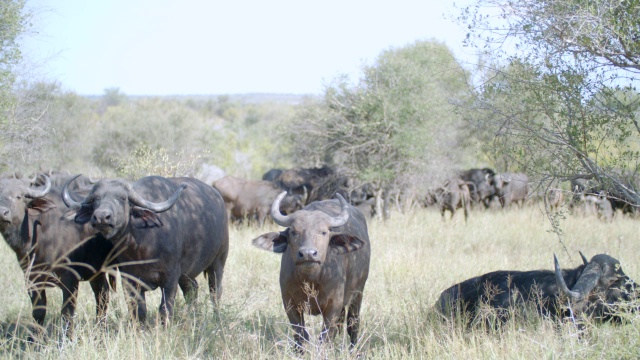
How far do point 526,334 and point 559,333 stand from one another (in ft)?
0.94

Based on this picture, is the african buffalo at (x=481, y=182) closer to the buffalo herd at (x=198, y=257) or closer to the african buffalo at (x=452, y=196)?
the african buffalo at (x=452, y=196)

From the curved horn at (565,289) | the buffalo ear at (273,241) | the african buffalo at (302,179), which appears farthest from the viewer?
the african buffalo at (302,179)

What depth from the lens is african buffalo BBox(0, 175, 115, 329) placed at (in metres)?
6.65

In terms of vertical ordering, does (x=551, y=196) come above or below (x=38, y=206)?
above

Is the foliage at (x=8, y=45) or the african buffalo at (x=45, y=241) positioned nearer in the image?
the african buffalo at (x=45, y=241)

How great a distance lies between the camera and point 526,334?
18.7ft

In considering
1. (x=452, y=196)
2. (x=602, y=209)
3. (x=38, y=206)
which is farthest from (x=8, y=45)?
(x=602, y=209)

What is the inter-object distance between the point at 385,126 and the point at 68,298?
33.5 ft

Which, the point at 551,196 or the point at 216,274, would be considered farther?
the point at 551,196

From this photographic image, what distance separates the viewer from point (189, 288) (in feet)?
26.1

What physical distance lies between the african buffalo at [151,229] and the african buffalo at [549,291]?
2740 mm

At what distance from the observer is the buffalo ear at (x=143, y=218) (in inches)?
259

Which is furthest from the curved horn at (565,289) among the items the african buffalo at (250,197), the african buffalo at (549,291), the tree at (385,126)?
the african buffalo at (250,197)

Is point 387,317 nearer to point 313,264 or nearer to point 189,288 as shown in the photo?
point 313,264
